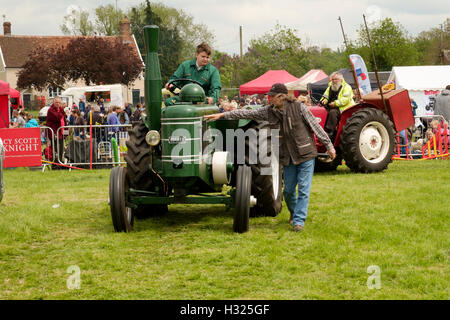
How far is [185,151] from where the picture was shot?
6.55 meters

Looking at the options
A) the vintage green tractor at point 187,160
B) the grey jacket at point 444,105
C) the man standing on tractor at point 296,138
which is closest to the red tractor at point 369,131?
the vintage green tractor at point 187,160

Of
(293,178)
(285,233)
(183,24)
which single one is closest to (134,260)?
(285,233)

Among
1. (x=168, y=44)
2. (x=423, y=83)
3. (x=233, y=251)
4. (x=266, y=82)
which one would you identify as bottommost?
(x=233, y=251)

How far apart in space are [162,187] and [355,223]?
2310 millimetres

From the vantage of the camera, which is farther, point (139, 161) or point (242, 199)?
point (139, 161)

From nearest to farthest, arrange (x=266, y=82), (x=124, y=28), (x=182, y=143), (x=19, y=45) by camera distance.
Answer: (x=182, y=143) < (x=266, y=82) < (x=124, y=28) < (x=19, y=45)

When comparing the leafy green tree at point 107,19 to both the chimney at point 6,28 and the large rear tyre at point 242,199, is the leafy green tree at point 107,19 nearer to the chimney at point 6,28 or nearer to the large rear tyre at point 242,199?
the chimney at point 6,28

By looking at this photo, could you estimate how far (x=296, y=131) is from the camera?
702 centimetres

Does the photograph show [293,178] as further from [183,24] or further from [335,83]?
[183,24]

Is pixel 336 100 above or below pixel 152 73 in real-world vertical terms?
below

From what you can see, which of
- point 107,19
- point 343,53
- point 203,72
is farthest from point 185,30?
point 203,72

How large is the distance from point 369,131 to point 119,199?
6.46 meters

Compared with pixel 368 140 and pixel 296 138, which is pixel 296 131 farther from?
pixel 368 140
